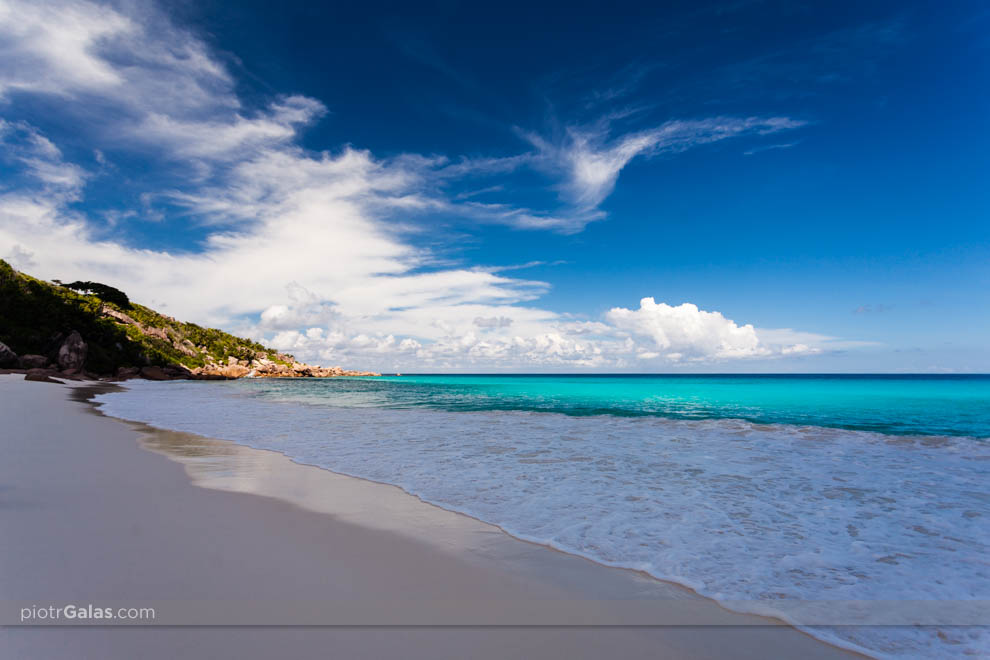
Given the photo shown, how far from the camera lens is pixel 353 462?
10.2 metres

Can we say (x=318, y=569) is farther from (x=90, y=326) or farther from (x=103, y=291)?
(x=103, y=291)

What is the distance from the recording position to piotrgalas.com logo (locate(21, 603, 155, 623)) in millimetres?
3307

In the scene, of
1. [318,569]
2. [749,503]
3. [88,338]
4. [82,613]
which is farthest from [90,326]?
[749,503]

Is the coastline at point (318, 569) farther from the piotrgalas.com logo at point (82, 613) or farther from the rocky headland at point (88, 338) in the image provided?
the rocky headland at point (88, 338)

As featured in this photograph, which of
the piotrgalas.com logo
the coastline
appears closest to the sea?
the coastline

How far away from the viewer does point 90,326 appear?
192 feet

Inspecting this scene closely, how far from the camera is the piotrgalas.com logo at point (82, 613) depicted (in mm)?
3307

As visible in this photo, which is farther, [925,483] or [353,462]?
[353,462]

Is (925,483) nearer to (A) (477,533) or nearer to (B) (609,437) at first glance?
(B) (609,437)

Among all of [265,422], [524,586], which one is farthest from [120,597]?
[265,422]

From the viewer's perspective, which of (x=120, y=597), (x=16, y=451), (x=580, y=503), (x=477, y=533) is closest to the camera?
(x=120, y=597)

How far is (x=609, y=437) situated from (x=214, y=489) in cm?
1164

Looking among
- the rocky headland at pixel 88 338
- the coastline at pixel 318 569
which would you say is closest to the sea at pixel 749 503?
the coastline at pixel 318 569

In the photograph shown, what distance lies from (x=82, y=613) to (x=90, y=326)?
75.9 m
